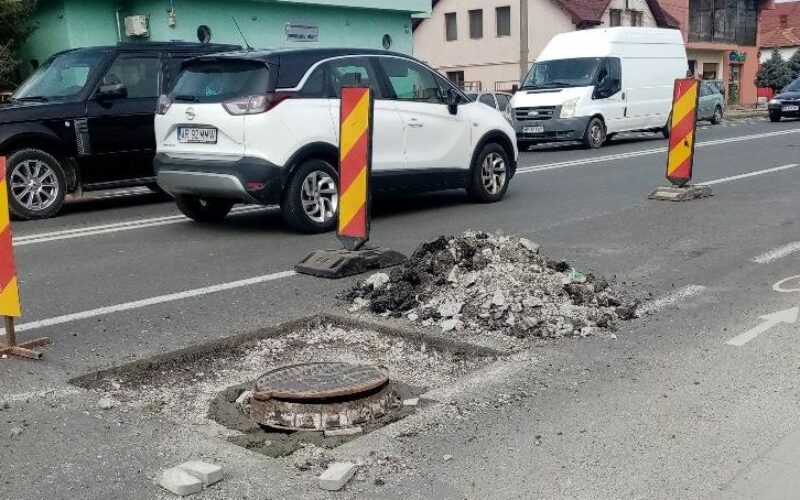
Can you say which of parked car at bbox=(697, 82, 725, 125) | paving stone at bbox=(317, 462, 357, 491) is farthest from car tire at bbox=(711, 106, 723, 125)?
paving stone at bbox=(317, 462, 357, 491)

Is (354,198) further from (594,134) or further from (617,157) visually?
(594,134)

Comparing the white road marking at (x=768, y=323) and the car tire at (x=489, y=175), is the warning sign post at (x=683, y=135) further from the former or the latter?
the white road marking at (x=768, y=323)

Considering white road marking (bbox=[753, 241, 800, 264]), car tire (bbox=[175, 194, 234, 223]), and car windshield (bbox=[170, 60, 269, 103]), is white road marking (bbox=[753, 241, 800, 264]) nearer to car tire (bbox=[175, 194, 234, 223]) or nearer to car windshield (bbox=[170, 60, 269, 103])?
car windshield (bbox=[170, 60, 269, 103])

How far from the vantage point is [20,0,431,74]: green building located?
19641 mm

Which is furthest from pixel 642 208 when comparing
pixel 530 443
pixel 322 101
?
pixel 530 443

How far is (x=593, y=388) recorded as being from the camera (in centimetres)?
450

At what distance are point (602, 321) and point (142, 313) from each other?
315cm

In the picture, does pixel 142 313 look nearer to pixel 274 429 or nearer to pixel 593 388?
pixel 274 429

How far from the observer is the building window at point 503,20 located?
4719 cm

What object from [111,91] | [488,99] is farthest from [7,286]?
[488,99]

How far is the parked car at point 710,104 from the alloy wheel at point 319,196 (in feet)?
72.6

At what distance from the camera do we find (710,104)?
29.0m

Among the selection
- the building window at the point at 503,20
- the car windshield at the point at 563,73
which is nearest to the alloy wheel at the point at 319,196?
the car windshield at the point at 563,73

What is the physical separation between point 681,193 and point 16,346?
8.45 meters
